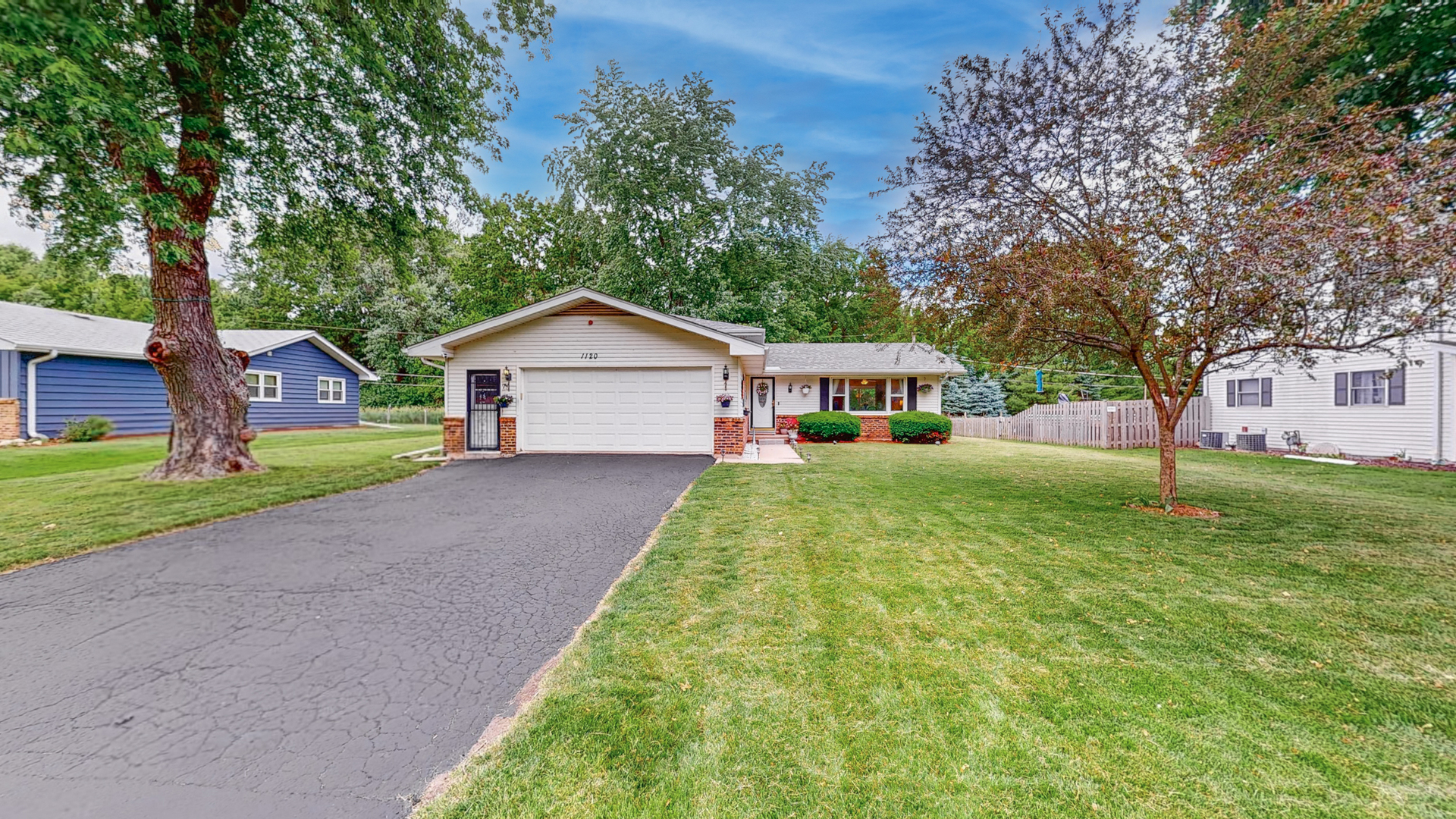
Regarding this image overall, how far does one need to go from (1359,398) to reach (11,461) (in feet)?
92.0

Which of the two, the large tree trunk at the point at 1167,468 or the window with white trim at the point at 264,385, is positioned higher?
the window with white trim at the point at 264,385

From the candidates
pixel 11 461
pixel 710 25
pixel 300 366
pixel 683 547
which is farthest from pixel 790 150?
pixel 11 461

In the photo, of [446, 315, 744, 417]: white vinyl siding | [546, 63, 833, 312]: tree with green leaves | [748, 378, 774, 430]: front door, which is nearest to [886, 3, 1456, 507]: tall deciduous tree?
[446, 315, 744, 417]: white vinyl siding

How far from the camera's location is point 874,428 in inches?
728

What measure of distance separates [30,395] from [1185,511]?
2366 centimetres

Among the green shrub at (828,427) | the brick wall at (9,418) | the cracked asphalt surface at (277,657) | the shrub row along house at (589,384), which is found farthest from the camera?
the green shrub at (828,427)

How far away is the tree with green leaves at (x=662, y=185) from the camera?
73.5 ft

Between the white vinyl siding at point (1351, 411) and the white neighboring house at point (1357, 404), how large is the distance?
16mm

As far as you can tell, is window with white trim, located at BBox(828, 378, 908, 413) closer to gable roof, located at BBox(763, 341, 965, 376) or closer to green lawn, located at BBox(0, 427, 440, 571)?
gable roof, located at BBox(763, 341, 965, 376)

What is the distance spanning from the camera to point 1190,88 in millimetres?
6168

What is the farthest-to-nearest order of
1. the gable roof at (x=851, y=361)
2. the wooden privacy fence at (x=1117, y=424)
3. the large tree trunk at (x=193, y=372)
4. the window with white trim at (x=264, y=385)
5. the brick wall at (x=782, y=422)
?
the brick wall at (x=782, y=422)
the window with white trim at (x=264, y=385)
the gable roof at (x=851, y=361)
the wooden privacy fence at (x=1117, y=424)
the large tree trunk at (x=193, y=372)

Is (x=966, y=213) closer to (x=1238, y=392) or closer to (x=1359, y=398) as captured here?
(x=1359, y=398)

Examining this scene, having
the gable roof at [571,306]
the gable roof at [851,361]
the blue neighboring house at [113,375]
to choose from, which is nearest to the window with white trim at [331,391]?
the blue neighboring house at [113,375]

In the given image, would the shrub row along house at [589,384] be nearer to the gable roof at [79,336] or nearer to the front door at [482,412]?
the front door at [482,412]
